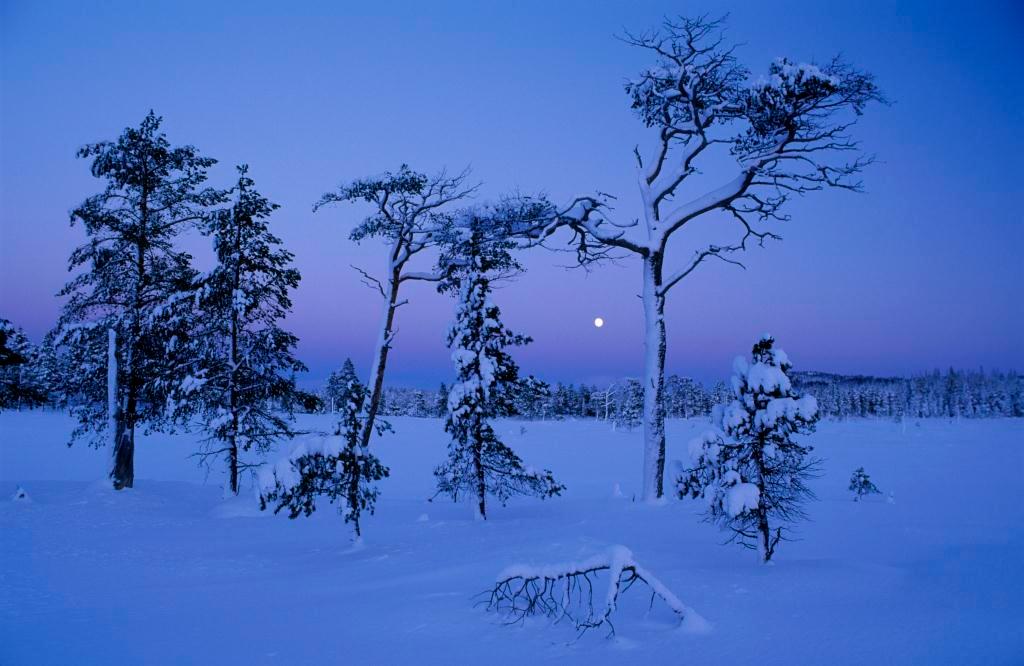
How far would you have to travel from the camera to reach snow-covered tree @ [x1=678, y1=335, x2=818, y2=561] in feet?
23.7

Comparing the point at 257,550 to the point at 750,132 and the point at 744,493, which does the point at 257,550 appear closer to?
the point at 744,493

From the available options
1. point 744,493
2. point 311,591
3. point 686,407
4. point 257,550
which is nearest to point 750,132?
point 744,493

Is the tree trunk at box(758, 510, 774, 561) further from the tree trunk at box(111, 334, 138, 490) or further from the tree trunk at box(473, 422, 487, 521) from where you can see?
the tree trunk at box(111, 334, 138, 490)

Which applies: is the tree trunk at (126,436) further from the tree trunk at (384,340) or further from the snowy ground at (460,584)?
the tree trunk at (384,340)

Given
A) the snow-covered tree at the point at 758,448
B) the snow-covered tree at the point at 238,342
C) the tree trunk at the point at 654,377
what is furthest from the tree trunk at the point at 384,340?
the snow-covered tree at the point at 758,448

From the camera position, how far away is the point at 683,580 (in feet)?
20.6

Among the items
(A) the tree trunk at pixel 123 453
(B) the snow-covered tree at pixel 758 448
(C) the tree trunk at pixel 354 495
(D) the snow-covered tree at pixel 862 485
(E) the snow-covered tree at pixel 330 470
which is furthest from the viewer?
(A) the tree trunk at pixel 123 453

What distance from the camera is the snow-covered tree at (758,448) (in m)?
7.24

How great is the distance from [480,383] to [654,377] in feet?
14.5

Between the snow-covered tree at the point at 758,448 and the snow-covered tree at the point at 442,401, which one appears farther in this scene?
the snow-covered tree at the point at 442,401

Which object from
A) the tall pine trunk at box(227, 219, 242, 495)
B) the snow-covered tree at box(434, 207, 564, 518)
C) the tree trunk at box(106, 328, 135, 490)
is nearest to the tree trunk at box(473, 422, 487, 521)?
the snow-covered tree at box(434, 207, 564, 518)

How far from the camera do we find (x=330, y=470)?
11109 mm

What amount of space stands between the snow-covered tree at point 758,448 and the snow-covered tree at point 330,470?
6.55 m

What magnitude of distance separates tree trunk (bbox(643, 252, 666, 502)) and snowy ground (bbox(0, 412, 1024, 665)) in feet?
3.20
